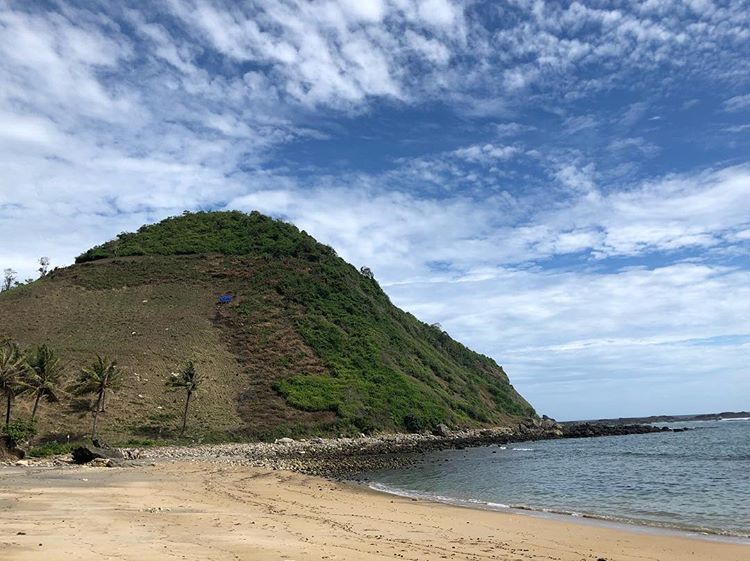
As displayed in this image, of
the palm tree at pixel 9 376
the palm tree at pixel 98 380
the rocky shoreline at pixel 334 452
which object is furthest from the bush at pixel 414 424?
the palm tree at pixel 9 376

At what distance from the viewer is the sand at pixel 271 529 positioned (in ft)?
39.6

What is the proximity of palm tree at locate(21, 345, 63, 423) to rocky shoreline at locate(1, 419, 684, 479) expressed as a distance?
11.6 m

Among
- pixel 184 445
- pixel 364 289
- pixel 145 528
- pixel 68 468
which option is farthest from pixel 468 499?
pixel 364 289

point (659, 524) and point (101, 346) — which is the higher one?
point (101, 346)

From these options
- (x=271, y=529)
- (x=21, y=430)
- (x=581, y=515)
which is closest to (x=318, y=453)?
(x=21, y=430)

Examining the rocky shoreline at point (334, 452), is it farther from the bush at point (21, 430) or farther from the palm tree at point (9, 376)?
the palm tree at point (9, 376)

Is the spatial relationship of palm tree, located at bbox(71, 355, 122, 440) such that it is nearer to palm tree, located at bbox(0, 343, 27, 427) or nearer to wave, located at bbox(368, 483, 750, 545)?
palm tree, located at bbox(0, 343, 27, 427)

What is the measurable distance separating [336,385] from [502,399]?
56.5 m

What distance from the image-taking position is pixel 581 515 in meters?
22.6

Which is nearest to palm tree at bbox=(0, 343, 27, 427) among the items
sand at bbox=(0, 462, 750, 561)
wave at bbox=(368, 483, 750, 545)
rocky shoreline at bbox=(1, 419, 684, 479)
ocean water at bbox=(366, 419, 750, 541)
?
rocky shoreline at bbox=(1, 419, 684, 479)

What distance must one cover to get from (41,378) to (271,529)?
43.1m

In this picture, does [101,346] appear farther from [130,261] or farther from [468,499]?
[468,499]

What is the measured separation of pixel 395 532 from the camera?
16.7 m

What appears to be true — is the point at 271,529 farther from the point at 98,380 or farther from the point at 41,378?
the point at 41,378
